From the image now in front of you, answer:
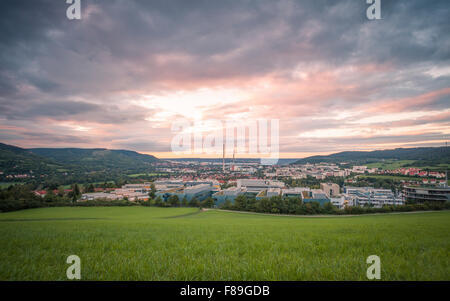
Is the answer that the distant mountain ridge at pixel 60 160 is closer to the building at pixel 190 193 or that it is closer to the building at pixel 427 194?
the building at pixel 190 193

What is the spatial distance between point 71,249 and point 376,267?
6.15 meters

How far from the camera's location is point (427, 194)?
4569 centimetres

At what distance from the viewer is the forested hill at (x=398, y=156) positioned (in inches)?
1732

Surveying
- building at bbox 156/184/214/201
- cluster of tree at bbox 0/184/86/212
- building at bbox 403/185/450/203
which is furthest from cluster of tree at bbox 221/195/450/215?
cluster of tree at bbox 0/184/86/212

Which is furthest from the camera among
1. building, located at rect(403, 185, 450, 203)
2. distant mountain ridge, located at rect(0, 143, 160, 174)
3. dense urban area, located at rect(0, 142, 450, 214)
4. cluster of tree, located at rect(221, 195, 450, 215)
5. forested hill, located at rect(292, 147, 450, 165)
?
distant mountain ridge, located at rect(0, 143, 160, 174)

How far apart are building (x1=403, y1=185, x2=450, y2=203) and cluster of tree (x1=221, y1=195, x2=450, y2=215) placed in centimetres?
1664

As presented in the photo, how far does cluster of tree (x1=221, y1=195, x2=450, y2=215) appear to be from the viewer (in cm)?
3105

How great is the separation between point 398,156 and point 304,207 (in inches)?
3131

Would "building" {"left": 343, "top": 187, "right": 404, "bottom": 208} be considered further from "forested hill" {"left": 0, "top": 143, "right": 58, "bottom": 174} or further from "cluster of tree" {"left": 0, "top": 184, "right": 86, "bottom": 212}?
"forested hill" {"left": 0, "top": 143, "right": 58, "bottom": 174}

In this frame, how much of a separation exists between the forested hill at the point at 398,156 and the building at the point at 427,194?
6.82m

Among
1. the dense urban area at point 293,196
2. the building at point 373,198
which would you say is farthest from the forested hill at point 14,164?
the building at point 373,198

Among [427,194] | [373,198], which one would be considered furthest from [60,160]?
[427,194]
